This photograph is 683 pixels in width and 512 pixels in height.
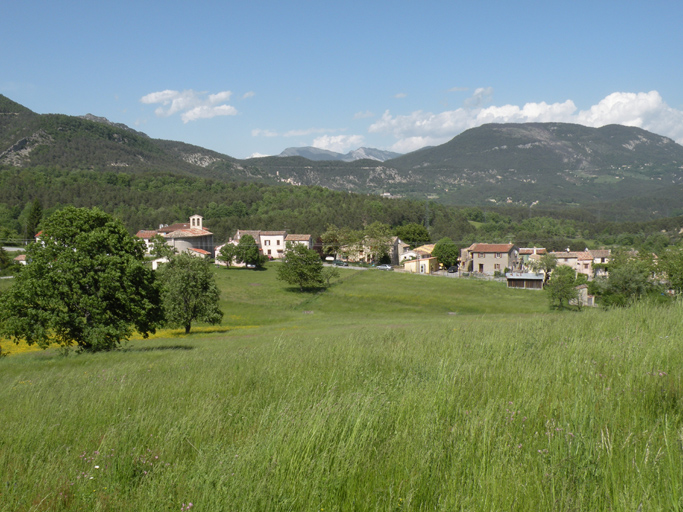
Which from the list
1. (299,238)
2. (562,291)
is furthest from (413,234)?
(562,291)

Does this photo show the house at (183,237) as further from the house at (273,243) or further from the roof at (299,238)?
the roof at (299,238)

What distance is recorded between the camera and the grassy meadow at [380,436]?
7.81ft

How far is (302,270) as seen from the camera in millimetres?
64812

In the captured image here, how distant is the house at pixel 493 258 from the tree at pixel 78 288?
271ft

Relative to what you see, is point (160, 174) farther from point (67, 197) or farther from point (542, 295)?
point (542, 295)

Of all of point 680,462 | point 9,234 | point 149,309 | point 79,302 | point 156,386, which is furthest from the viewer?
point 9,234

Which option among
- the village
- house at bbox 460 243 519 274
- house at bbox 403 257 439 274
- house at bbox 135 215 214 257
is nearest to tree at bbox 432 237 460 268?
the village

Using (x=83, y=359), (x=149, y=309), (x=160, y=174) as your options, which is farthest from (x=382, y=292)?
(x=160, y=174)

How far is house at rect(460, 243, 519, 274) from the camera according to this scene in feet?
305

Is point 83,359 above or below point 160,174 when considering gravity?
below

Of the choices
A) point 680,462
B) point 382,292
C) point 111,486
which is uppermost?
point 680,462

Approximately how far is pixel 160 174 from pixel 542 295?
17151 centimetres

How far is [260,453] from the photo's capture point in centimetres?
284

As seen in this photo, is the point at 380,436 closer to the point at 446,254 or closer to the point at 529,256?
the point at 446,254
